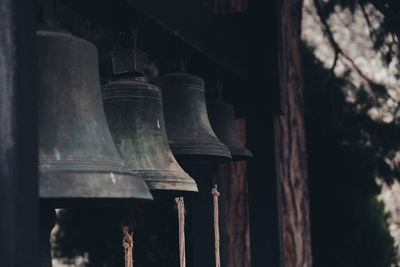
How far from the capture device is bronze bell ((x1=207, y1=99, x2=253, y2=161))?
336cm

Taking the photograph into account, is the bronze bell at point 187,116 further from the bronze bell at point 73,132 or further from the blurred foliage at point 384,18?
the blurred foliage at point 384,18

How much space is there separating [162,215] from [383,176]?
1.89 meters

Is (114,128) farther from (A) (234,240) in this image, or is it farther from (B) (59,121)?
(A) (234,240)

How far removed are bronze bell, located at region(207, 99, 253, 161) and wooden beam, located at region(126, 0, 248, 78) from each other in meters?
0.15

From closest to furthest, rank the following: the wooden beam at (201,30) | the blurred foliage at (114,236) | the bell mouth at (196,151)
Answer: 1. the wooden beam at (201,30)
2. the bell mouth at (196,151)
3. the blurred foliage at (114,236)

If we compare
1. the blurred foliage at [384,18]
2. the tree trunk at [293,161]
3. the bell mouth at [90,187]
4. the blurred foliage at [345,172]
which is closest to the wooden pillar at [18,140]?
the bell mouth at [90,187]

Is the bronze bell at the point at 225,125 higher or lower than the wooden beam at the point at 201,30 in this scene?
lower

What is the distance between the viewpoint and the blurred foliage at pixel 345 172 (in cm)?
677

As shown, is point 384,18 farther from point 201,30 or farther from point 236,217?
point 201,30

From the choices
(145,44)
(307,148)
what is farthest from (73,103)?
(307,148)

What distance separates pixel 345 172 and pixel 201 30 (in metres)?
4.10

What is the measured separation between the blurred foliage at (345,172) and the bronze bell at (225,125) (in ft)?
11.6

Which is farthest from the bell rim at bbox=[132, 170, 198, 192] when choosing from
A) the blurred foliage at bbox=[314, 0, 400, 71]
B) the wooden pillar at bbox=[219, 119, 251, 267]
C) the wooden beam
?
the blurred foliage at bbox=[314, 0, 400, 71]

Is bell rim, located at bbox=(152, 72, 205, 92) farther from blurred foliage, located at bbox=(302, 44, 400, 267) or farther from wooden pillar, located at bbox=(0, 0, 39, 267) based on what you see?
blurred foliage, located at bbox=(302, 44, 400, 267)
